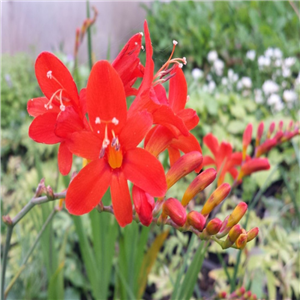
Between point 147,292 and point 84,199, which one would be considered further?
point 147,292

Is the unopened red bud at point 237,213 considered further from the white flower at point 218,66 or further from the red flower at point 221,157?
the white flower at point 218,66

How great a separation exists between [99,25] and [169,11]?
1398 millimetres

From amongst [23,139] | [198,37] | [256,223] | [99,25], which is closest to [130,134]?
[256,223]

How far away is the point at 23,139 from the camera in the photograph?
6.40 ft

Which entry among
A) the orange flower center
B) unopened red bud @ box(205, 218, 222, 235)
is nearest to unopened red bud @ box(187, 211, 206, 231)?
unopened red bud @ box(205, 218, 222, 235)

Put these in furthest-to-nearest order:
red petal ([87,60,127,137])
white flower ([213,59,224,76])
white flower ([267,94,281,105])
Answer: white flower ([213,59,224,76])
white flower ([267,94,281,105])
red petal ([87,60,127,137])

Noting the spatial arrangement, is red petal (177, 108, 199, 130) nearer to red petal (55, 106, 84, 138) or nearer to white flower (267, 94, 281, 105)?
red petal (55, 106, 84, 138)

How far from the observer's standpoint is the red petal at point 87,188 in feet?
1.26

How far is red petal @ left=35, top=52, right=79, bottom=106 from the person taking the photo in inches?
16.9

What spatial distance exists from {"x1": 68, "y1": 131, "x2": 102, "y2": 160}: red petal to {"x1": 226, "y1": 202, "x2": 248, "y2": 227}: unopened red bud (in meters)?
0.18

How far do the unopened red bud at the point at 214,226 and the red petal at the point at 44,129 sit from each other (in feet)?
0.69

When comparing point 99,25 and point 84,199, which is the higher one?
point 99,25

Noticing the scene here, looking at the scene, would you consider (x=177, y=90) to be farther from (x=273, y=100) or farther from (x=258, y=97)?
(x=258, y=97)

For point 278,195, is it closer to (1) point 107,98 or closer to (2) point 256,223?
(2) point 256,223
